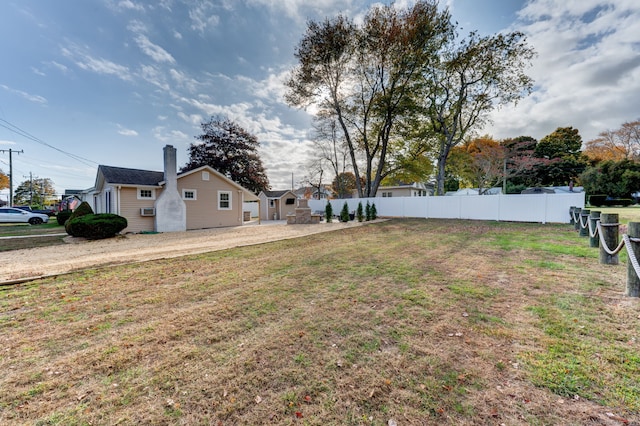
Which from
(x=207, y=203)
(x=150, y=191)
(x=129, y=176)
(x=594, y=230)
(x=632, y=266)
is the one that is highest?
(x=129, y=176)

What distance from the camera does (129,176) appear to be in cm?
1288

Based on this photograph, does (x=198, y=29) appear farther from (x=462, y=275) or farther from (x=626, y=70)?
(x=626, y=70)

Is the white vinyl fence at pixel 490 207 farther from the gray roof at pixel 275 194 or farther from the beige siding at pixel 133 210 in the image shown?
the beige siding at pixel 133 210

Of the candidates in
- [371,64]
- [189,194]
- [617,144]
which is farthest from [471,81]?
[617,144]

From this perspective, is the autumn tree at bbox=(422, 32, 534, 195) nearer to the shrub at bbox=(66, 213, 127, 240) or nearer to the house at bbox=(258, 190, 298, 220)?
the house at bbox=(258, 190, 298, 220)

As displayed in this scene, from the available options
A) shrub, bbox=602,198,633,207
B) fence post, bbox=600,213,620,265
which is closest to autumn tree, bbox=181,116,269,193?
fence post, bbox=600,213,620,265

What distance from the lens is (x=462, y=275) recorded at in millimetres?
4488

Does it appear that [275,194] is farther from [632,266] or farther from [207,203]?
[632,266]

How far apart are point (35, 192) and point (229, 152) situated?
147ft

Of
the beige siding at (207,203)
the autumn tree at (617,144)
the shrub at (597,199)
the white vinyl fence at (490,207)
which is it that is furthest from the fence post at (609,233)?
the autumn tree at (617,144)

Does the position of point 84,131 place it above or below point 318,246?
above

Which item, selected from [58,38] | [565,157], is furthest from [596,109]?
[58,38]

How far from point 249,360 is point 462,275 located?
4.03 m

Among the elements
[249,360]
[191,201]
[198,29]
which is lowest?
[249,360]
